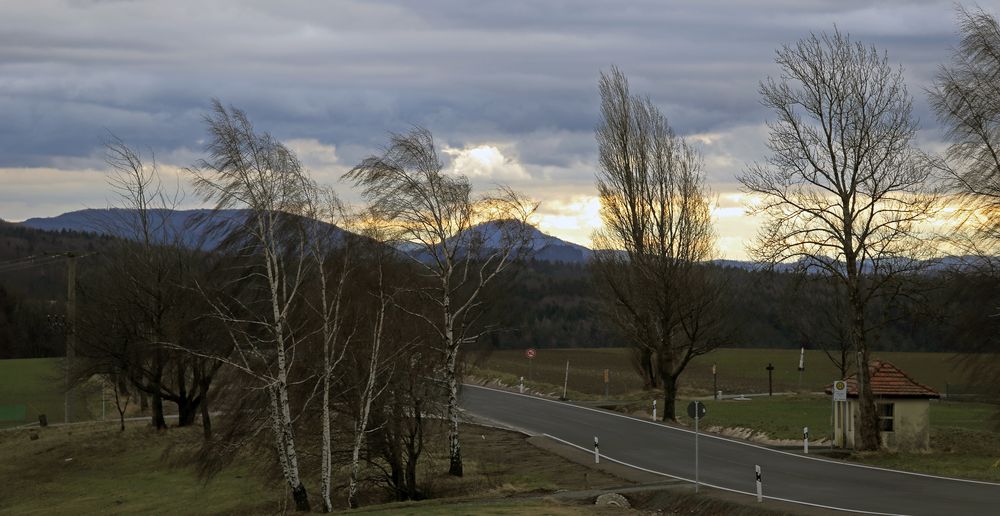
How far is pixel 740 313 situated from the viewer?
85438 mm

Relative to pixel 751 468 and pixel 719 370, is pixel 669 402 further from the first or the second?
pixel 719 370

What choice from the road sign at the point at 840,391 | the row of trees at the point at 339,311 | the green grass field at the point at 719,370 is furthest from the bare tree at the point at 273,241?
the green grass field at the point at 719,370

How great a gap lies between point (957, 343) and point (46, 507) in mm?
36728

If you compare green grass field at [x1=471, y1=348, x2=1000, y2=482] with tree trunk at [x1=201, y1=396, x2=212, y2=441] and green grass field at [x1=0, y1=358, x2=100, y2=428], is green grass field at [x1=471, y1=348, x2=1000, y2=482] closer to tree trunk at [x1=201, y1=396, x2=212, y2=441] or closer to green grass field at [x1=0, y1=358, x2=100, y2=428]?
tree trunk at [x1=201, y1=396, x2=212, y2=441]

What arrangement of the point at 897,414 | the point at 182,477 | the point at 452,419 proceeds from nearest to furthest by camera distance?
the point at 452,419 < the point at 897,414 < the point at 182,477

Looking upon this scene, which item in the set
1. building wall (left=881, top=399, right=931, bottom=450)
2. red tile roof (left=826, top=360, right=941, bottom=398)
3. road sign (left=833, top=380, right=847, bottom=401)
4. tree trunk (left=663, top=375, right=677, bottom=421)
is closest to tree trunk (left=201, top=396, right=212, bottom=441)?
tree trunk (left=663, top=375, right=677, bottom=421)

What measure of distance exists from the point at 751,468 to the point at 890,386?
7.67 m

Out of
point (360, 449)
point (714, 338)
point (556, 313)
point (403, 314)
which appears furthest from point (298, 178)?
point (556, 313)

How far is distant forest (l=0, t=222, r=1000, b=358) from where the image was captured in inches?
1454

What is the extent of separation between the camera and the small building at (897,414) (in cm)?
3803

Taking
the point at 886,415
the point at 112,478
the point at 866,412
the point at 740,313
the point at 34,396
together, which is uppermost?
the point at 740,313

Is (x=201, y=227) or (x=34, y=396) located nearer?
(x=201, y=227)

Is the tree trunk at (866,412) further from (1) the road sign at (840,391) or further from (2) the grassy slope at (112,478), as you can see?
(2) the grassy slope at (112,478)

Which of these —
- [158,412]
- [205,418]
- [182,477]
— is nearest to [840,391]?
[205,418]
